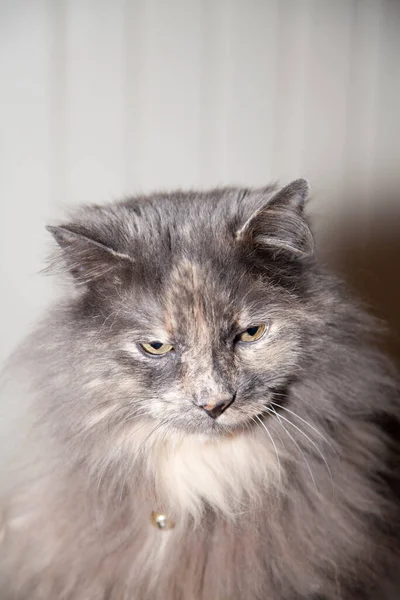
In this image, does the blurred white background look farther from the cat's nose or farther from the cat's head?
the cat's nose

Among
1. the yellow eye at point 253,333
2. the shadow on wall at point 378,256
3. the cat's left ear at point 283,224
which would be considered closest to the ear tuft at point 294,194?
the cat's left ear at point 283,224

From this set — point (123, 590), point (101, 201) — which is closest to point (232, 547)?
point (123, 590)

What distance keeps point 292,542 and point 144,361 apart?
1.63ft

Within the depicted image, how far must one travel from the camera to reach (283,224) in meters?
1.19

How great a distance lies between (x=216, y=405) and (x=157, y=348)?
0.53 feet

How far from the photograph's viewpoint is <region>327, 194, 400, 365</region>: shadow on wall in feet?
6.99

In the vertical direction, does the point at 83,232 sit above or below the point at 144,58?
below

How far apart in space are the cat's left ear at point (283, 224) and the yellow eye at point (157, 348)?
242mm

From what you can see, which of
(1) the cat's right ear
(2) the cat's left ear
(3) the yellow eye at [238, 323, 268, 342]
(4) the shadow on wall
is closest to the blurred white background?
(4) the shadow on wall

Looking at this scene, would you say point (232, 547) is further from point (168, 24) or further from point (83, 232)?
point (168, 24)

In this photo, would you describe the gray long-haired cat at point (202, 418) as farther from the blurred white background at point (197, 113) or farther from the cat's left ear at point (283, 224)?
the blurred white background at point (197, 113)

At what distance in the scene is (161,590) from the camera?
1.27 metres

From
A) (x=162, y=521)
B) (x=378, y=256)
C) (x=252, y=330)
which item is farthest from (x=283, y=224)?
(x=378, y=256)

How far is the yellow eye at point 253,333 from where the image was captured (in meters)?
1.19
